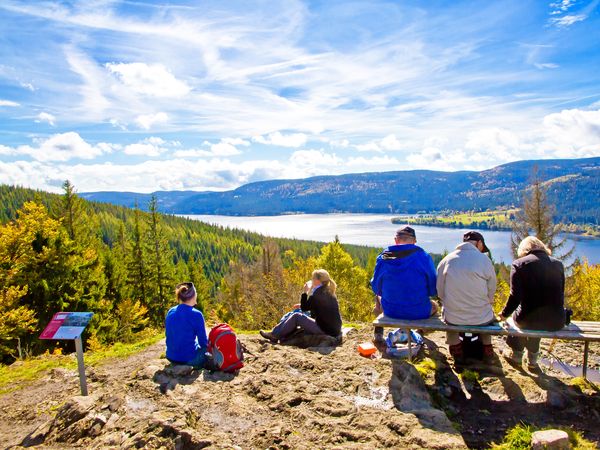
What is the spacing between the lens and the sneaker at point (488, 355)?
7.15 m

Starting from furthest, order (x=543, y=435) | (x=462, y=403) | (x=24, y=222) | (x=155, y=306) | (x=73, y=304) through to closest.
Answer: (x=155, y=306)
(x=73, y=304)
(x=24, y=222)
(x=462, y=403)
(x=543, y=435)

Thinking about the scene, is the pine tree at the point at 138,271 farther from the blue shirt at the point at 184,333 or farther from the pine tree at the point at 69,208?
the blue shirt at the point at 184,333

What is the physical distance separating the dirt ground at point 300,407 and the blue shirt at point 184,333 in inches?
14.7

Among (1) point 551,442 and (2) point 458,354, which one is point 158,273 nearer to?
(2) point 458,354

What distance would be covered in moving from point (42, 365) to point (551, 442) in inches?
389

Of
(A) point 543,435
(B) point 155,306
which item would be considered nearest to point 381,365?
(A) point 543,435

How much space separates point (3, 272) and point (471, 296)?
1865 centimetres

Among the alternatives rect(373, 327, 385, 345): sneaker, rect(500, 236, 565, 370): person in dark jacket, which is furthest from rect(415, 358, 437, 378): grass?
rect(500, 236, 565, 370): person in dark jacket

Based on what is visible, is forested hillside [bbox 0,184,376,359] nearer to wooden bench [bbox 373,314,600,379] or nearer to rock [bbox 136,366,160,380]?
rock [bbox 136,366,160,380]

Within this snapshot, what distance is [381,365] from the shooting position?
22.3 feet

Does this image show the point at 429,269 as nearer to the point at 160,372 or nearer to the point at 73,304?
the point at 160,372

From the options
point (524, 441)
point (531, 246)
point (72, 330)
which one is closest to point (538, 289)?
point (531, 246)

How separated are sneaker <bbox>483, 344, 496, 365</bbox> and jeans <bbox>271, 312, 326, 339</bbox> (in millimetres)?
3215

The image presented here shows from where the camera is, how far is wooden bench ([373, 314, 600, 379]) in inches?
244
